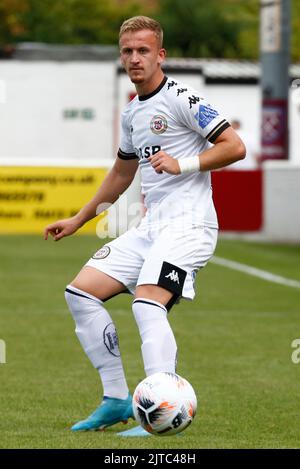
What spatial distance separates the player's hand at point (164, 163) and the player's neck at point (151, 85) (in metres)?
0.53

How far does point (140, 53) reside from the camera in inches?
305

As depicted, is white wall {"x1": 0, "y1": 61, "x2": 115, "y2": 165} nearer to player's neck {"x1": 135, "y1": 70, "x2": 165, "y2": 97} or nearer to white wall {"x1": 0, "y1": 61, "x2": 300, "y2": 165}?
white wall {"x1": 0, "y1": 61, "x2": 300, "y2": 165}

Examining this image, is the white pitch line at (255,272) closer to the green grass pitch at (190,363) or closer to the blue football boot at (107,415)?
the green grass pitch at (190,363)

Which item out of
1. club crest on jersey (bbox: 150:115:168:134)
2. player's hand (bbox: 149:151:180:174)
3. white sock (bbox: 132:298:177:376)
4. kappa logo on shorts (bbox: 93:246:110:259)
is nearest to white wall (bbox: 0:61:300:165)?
kappa logo on shorts (bbox: 93:246:110:259)

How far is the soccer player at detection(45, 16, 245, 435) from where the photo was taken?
7.70 metres

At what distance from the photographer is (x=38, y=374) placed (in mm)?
10539

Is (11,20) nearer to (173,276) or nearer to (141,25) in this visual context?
(141,25)

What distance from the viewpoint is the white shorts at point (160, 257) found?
776cm

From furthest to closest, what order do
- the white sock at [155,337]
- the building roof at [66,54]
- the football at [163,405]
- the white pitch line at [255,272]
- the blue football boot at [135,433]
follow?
the building roof at [66,54] → the white pitch line at [255,272] → the blue football boot at [135,433] → the white sock at [155,337] → the football at [163,405]

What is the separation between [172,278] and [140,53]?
3.96 ft

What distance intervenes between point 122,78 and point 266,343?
29883 mm

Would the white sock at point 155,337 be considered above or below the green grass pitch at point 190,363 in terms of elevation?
above

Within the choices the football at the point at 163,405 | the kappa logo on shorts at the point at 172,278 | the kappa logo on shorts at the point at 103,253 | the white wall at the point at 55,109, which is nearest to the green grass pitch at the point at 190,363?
the football at the point at 163,405

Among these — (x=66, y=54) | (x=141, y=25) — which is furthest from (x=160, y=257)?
(x=66, y=54)
